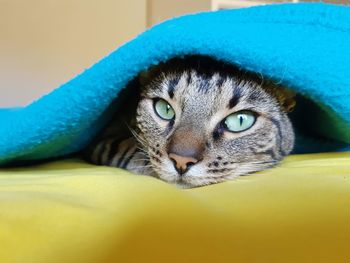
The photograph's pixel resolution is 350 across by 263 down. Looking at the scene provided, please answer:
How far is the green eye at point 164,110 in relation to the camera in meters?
0.88

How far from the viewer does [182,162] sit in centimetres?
74

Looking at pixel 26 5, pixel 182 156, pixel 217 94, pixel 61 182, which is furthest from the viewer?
pixel 26 5

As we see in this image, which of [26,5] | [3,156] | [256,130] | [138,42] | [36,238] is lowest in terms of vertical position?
[36,238]

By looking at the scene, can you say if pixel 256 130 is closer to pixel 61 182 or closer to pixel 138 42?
pixel 138 42

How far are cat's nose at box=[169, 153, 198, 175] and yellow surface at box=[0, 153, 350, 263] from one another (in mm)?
144

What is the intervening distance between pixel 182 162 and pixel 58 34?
1.85m

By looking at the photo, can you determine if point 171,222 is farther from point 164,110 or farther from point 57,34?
point 57,34

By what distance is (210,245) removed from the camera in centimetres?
40

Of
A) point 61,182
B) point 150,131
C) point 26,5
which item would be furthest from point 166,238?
point 26,5

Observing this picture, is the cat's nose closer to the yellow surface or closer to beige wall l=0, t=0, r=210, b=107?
the yellow surface

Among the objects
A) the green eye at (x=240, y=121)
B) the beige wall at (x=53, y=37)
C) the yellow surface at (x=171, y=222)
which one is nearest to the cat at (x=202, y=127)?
the green eye at (x=240, y=121)

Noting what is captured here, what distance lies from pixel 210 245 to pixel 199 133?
1.30 ft

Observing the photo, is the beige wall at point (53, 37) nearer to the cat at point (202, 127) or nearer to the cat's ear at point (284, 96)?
the cat at point (202, 127)

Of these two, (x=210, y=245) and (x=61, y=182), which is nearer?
(x=210, y=245)
